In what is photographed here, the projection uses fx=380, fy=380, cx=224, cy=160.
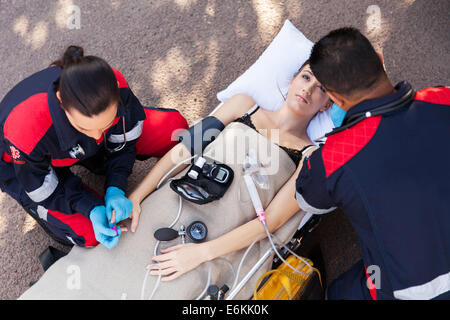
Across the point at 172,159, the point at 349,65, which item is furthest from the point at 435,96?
the point at 172,159

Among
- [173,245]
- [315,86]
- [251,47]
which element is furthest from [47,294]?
[251,47]

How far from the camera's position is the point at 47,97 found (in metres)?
1.67

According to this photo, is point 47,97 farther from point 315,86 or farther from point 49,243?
point 315,86

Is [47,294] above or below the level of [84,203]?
below

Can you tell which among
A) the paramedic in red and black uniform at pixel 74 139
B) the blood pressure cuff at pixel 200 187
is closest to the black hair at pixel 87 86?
the paramedic in red and black uniform at pixel 74 139

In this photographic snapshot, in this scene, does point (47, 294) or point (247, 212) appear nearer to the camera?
point (47, 294)

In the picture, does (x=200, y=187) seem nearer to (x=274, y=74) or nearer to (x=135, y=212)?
Result: (x=135, y=212)

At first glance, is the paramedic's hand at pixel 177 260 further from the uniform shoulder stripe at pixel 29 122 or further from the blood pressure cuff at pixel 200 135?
the uniform shoulder stripe at pixel 29 122

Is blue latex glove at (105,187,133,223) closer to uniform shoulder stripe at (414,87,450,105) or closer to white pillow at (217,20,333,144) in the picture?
white pillow at (217,20,333,144)

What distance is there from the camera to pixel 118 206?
191 centimetres

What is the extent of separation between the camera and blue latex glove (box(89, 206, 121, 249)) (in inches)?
71.9

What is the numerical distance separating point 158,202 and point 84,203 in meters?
0.39

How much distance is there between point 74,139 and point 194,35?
1.57m
